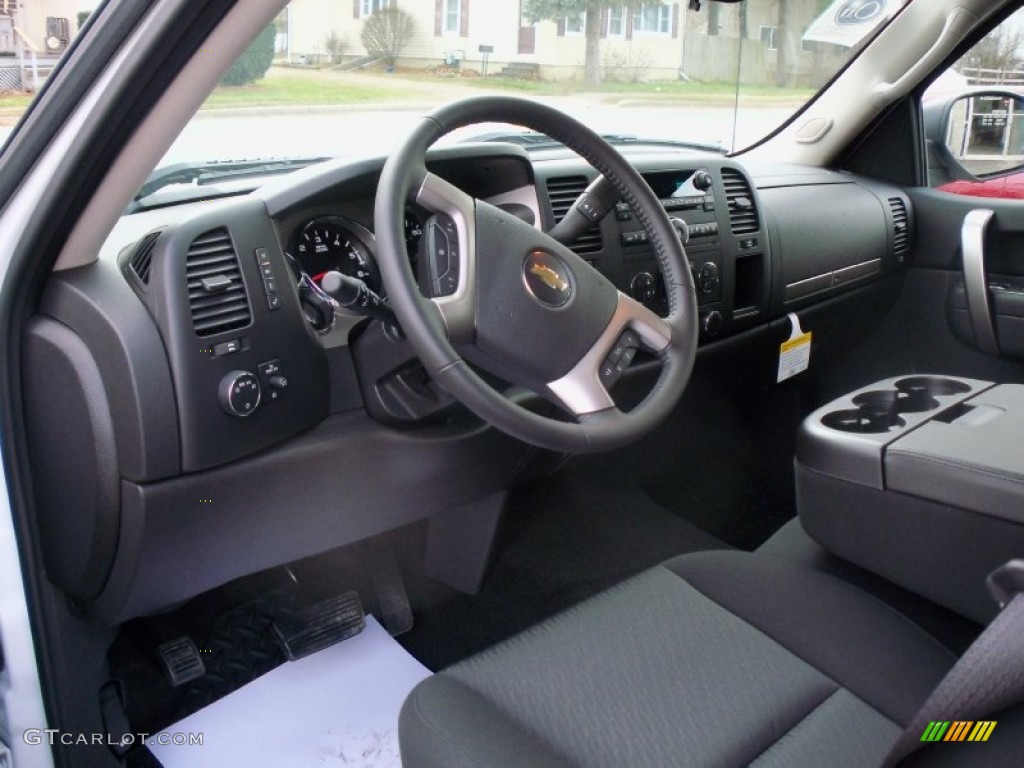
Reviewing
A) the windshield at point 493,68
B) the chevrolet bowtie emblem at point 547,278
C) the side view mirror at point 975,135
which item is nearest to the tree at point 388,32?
the windshield at point 493,68

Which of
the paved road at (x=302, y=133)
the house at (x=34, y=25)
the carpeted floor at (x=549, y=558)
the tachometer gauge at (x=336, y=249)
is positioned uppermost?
the house at (x=34, y=25)

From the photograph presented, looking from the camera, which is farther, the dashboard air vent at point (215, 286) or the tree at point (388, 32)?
the tree at point (388, 32)

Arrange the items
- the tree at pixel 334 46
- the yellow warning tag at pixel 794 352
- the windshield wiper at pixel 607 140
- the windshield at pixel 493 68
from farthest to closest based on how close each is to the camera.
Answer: the yellow warning tag at pixel 794 352 → the windshield wiper at pixel 607 140 → the tree at pixel 334 46 → the windshield at pixel 493 68

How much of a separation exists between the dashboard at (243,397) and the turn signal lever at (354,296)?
0.07 metres

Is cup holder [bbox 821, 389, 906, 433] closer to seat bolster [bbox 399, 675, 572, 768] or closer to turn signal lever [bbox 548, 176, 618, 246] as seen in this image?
turn signal lever [bbox 548, 176, 618, 246]

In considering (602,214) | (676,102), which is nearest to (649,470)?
(676,102)

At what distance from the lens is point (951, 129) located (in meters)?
3.02

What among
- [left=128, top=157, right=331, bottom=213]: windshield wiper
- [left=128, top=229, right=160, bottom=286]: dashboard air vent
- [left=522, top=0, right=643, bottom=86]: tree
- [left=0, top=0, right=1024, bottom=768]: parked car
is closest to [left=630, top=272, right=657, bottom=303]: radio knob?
[left=0, top=0, right=1024, bottom=768]: parked car

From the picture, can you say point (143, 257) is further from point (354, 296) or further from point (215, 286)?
point (354, 296)

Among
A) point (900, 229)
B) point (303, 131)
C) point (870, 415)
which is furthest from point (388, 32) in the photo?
point (900, 229)

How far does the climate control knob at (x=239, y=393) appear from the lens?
1.37 m

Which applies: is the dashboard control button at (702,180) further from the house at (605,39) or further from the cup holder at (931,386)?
the cup holder at (931,386)

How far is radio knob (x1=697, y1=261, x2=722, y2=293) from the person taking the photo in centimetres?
221

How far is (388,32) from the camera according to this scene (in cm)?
178
